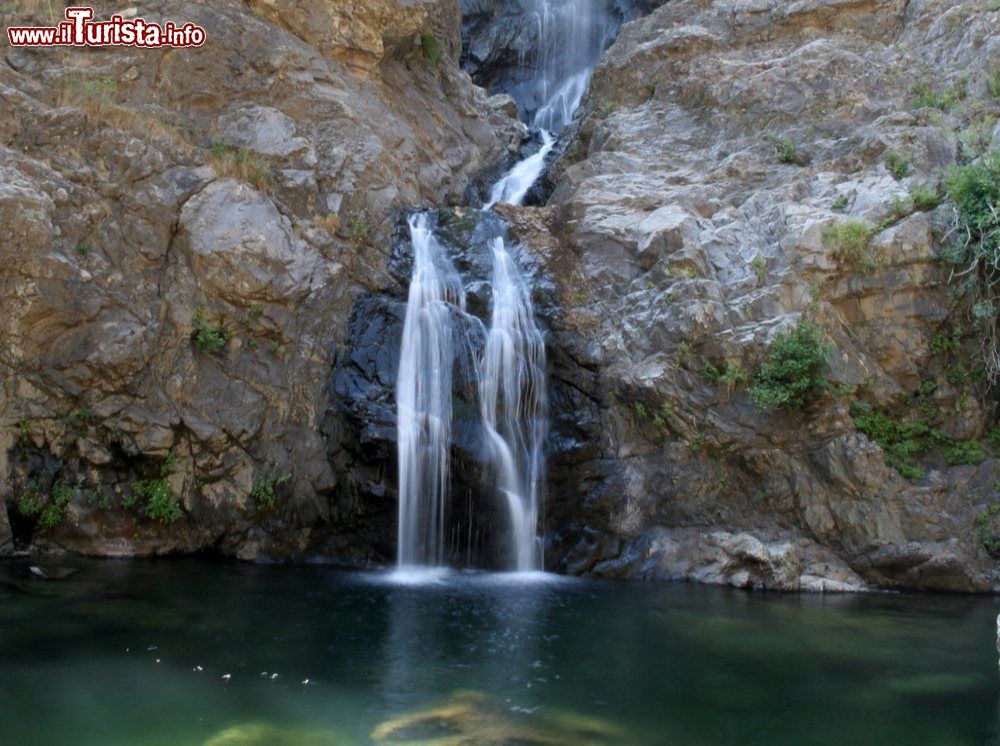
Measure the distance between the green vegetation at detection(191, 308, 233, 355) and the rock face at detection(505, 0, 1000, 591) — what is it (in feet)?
19.1

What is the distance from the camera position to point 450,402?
13.6 metres

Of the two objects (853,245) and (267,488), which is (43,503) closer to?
(267,488)

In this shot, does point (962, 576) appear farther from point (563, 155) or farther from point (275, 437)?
point (563, 155)

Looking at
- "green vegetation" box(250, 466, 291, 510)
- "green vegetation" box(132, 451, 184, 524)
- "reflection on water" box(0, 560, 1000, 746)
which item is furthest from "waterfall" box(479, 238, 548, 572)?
"green vegetation" box(132, 451, 184, 524)

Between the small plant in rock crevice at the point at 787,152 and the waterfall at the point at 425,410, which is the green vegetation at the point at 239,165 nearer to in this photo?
the waterfall at the point at 425,410

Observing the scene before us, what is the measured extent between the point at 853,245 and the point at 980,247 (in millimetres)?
1847

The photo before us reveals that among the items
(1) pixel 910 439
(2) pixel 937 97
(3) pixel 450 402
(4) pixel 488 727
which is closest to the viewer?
(4) pixel 488 727

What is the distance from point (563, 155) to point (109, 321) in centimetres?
1236

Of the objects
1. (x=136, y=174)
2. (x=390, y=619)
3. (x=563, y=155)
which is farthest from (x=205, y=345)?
(x=563, y=155)

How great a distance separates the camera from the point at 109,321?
12.7 metres

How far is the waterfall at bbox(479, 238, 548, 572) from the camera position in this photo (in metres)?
13.0

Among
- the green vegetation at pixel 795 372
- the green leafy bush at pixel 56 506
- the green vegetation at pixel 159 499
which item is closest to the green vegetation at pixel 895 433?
the green vegetation at pixel 795 372

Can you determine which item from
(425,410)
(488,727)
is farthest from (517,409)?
(488,727)

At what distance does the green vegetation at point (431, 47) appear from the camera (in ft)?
67.4
